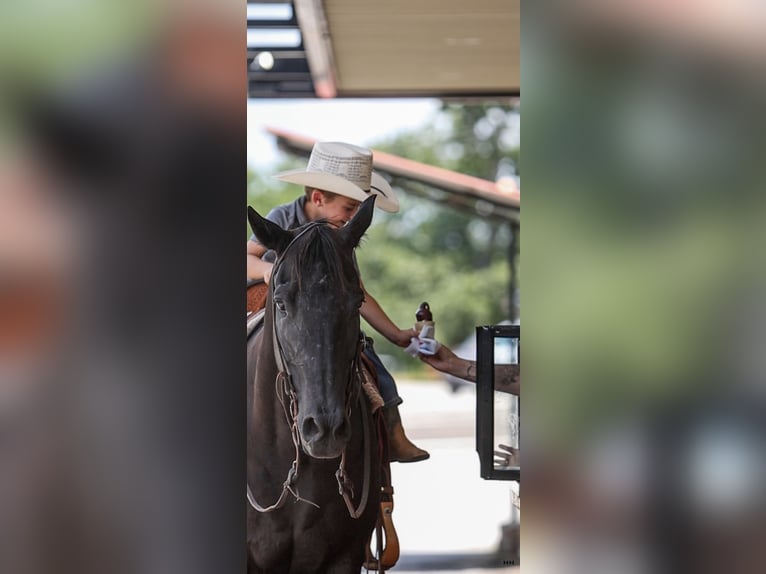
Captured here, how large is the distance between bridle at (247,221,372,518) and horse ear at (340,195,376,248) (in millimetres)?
110

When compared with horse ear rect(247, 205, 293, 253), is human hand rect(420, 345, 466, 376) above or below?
below

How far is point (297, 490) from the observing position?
3250mm

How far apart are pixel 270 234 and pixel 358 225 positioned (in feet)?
1.09

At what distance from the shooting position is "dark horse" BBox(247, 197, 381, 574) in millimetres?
2926

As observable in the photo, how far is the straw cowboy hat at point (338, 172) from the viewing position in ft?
13.0

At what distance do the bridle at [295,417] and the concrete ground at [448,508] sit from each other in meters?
1.59

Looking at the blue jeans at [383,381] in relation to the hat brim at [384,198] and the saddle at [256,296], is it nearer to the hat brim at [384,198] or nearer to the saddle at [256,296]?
the saddle at [256,296]

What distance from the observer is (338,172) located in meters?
4.15

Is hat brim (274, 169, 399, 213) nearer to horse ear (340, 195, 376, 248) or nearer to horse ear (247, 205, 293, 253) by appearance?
horse ear (340, 195, 376, 248)

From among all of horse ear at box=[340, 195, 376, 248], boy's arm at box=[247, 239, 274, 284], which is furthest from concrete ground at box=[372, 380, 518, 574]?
horse ear at box=[340, 195, 376, 248]

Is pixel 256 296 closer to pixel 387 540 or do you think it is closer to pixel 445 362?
pixel 445 362

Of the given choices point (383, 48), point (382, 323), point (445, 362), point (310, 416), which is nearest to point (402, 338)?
point (382, 323)

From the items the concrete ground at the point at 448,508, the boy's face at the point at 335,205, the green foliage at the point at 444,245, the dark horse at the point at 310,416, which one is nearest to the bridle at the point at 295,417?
the dark horse at the point at 310,416

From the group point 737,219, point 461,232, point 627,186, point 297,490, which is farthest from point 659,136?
point 461,232
